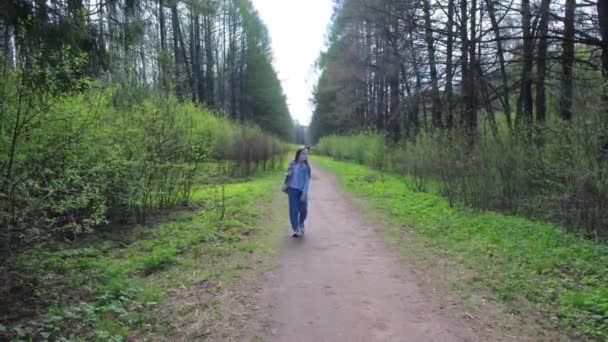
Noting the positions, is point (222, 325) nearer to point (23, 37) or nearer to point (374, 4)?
point (23, 37)

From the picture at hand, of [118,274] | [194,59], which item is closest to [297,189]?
[118,274]

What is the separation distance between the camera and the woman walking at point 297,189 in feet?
26.0

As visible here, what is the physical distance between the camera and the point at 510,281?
17.0ft

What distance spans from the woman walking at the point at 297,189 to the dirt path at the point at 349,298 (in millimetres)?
418

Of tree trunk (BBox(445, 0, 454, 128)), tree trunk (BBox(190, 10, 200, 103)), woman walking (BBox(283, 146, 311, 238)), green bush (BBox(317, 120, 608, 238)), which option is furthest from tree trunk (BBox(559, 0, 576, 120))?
tree trunk (BBox(190, 10, 200, 103))

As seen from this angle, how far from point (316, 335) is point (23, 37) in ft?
17.5

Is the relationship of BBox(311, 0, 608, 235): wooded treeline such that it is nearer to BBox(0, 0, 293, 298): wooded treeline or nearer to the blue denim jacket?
the blue denim jacket

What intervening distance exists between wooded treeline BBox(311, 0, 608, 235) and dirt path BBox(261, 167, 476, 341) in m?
3.60

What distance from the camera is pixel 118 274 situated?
18.2 ft

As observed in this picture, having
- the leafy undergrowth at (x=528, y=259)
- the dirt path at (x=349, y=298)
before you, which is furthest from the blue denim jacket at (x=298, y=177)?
the leafy undergrowth at (x=528, y=259)

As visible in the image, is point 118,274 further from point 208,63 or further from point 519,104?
point 208,63

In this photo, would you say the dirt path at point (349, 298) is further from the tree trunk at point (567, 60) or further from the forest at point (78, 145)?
the tree trunk at point (567, 60)

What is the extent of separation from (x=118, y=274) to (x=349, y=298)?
3.19 metres

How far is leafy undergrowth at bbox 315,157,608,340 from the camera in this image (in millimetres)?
4266
